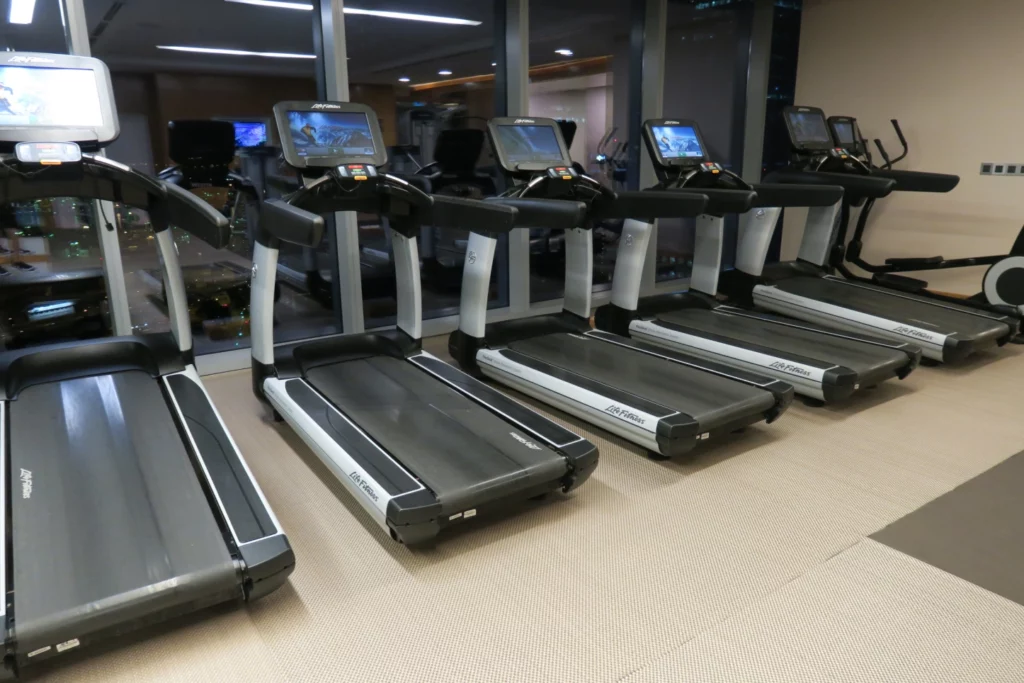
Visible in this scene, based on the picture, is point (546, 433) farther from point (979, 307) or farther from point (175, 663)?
point (979, 307)

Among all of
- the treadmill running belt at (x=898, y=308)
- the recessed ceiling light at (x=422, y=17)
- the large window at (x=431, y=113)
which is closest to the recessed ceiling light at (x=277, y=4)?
the large window at (x=431, y=113)

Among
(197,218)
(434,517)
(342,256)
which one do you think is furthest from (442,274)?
(434,517)

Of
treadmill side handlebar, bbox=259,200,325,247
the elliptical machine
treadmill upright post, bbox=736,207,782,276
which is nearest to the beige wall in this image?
the elliptical machine

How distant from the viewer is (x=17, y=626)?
1696 mm

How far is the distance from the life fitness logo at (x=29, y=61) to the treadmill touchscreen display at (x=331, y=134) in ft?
3.16

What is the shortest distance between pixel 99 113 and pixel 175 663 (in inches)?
88.3

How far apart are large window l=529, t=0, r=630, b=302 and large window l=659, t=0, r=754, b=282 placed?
0.53 metres

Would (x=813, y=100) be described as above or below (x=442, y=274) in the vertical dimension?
above

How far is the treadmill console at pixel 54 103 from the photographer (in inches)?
106

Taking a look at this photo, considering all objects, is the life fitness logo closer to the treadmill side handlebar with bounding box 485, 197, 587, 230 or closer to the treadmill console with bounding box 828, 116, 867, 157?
the treadmill side handlebar with bounding box 485, 197, 587, 230

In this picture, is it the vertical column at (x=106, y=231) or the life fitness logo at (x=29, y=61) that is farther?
the vertical column at (x=106, y=231)

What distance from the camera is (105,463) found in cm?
241

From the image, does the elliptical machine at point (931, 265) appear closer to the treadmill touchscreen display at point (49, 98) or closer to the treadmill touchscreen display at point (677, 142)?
the treadmill touchscreen display at point (677, 142)

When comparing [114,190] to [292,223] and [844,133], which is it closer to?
[292,223]
